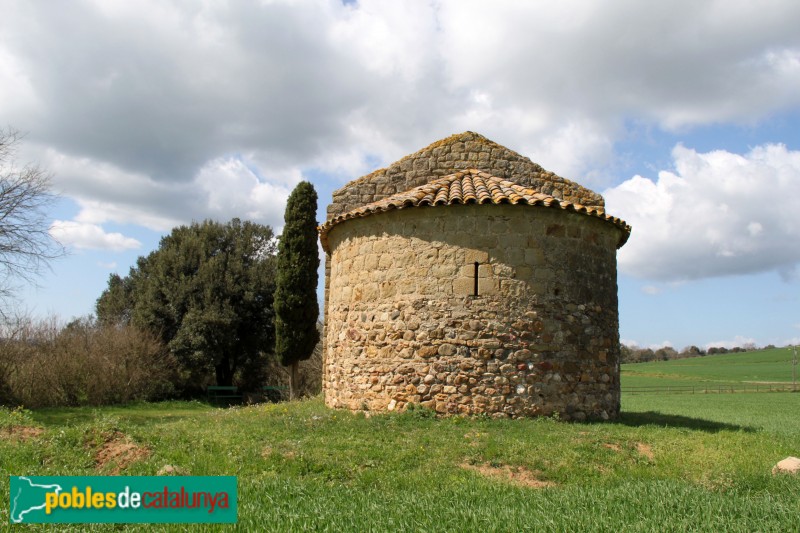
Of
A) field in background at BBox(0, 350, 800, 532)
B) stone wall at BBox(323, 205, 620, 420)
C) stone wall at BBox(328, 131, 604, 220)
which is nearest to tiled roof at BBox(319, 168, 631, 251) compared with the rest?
stone wall at BBox(323, 205, 620, 420)

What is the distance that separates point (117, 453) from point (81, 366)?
1860cm

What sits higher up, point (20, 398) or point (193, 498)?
point (193, 498)

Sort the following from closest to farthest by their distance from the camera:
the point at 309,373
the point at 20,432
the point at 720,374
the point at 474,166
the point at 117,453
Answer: the point at 117,453
the point at 20,432
the point at 474,166
the point at 309,373
the point at 720,374

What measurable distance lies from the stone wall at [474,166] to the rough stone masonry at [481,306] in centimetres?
152

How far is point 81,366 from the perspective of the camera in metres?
23.1

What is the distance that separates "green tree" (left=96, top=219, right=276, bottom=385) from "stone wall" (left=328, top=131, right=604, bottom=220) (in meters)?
16.8

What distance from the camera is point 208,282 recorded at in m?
27.8

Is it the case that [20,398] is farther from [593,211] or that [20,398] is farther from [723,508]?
[723,508]

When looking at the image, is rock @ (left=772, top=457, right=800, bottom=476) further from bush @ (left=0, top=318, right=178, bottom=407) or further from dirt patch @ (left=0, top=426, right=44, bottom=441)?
bush @ (left=0, top=318, right=178, bottom=407)

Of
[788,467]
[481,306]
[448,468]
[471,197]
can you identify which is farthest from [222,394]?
[788,467]

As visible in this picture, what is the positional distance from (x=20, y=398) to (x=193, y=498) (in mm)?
20397

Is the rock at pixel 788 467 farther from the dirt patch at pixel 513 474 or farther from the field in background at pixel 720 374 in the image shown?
the field in background at pixel 720 374

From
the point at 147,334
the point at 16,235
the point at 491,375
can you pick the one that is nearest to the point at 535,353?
the point at 491,375

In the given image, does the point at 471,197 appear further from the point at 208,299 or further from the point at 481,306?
the point at 208,299
